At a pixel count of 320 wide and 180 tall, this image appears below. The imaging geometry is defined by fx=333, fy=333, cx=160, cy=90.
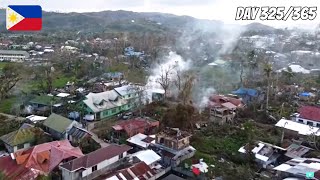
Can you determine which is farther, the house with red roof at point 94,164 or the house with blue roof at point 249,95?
A: the house with blue roof at point 249,95

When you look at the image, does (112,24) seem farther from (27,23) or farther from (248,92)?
(27,23)

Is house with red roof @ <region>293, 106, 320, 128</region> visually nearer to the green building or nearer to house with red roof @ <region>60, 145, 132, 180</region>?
house with red roof @ <region>60, 145, 132, 180</region>

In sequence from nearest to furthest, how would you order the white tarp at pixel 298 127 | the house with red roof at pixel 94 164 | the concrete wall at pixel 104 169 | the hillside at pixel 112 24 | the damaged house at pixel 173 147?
the house with red roof at pixel 94 164, the concrete wall at pixel 104 169, the damaged house at pixel 173 147, the white tarp at pixel 298 127, the hillside at pixel 112 24

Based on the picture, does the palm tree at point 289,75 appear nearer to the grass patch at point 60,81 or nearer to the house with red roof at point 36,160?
the grass patch at point 60,81

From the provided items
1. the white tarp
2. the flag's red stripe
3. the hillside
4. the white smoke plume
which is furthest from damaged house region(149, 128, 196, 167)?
the hillside

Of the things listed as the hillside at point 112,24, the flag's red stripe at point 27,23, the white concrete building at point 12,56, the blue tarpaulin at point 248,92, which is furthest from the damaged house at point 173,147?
the hillside at point 112,24
